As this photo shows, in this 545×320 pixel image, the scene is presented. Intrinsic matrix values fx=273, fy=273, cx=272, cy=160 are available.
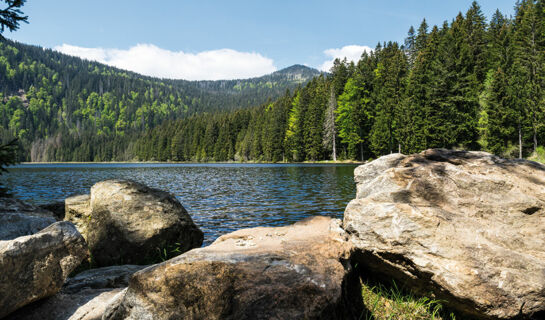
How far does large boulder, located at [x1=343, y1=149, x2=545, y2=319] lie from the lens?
3.25m

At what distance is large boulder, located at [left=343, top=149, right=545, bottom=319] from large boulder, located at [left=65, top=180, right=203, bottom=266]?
4.55 metres

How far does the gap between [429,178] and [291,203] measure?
11.0 meters

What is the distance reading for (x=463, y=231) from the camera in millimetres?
3758

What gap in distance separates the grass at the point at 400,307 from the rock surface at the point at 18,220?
5866mm

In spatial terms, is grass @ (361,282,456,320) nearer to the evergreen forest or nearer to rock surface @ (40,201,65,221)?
rock surface @ (40,201,65,221)

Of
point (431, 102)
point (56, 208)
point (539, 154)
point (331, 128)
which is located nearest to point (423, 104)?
point (431, 102)

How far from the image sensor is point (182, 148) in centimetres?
11825

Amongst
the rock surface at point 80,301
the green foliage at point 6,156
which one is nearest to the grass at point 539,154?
the rock surface at point 80,301

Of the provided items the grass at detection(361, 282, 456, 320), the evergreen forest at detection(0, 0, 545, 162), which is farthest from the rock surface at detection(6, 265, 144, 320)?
the evergreen forest at detection(0, 0, 545, 162)

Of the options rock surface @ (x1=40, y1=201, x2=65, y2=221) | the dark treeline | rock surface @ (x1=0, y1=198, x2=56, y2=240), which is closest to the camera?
rock surface @ (x1=0, y1=198, x2=56, y2=240)

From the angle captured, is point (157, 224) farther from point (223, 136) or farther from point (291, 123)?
point (223, 136)

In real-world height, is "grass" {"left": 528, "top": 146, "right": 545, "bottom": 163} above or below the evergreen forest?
below

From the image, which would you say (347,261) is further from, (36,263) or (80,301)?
(36,263)

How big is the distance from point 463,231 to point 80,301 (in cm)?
549
